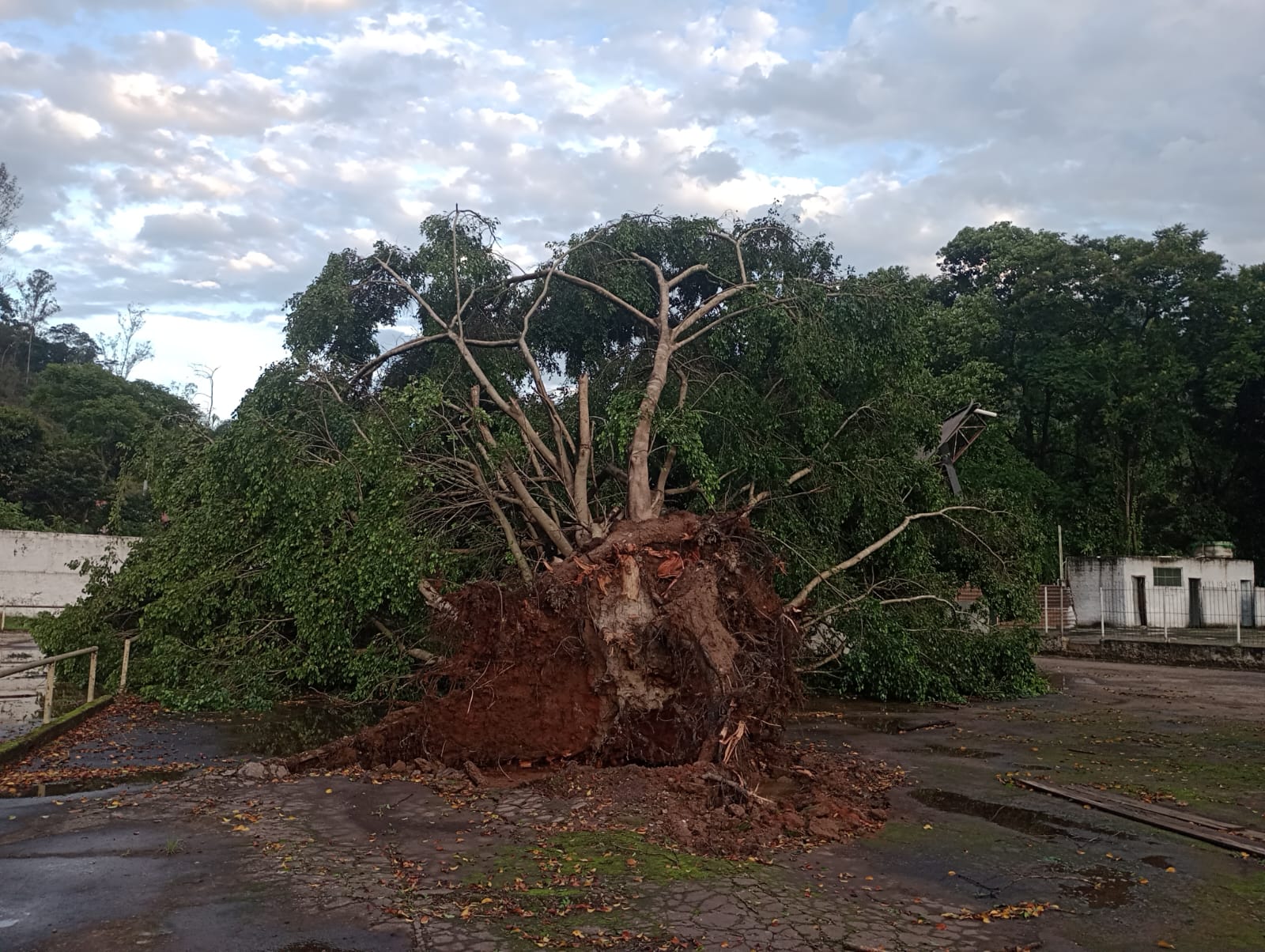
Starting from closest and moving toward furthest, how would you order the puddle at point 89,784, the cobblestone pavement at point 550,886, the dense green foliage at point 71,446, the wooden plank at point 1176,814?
the cobblestone pavement at point 550,886 < the wooden plank at point 1176,814 < the puddle at point 89,784 < the dense green foliage at point 71,446

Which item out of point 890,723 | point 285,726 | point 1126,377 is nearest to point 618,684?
point 285,726

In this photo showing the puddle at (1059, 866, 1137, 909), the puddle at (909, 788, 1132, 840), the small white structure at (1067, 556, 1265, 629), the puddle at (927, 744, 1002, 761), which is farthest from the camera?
the small white structure at (1067, 556, 1265, 629)

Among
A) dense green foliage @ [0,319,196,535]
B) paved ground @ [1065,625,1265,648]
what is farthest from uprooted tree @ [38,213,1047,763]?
dense green foliage @ [0,319,196,535]

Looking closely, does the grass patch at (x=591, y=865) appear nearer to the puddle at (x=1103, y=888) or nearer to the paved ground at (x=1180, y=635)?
the puddle at (x=1103, y=888)

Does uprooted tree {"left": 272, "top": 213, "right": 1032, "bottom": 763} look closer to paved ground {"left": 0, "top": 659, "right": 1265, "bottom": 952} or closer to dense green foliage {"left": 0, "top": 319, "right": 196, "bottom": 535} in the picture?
paved ground {"left": 0, "top": 659, "right": 1265, "bottom": 952}

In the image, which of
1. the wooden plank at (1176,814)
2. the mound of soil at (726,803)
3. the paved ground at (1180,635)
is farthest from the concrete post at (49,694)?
the paved ground at (1180,635)

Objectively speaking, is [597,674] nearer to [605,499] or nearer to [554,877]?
[554,877]

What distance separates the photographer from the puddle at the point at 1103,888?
5355 mm

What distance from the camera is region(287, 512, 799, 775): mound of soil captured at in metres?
8.38

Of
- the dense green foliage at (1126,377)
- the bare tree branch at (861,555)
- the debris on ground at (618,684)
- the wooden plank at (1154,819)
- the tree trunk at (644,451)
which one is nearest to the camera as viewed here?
the wooden plank at (1154,819)

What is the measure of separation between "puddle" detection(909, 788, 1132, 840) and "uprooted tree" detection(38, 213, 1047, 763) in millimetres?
1462

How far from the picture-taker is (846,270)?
14055 mm

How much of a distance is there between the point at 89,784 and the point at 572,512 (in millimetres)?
5607

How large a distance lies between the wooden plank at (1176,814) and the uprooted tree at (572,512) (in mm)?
2609
